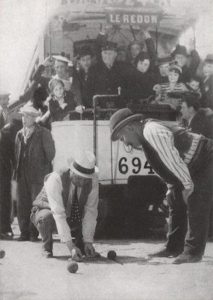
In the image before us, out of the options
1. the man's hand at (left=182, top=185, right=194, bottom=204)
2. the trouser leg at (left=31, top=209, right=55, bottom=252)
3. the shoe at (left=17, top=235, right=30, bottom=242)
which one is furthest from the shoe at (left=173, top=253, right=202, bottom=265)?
the shoe at (left=17, top=235, right=30, bottom=242)

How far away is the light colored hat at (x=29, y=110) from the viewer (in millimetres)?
4704

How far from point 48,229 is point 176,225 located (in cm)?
82

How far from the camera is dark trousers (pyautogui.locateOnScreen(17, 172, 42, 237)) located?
4.75 metres

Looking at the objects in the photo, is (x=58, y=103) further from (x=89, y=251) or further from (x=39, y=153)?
(x=89, y=251)

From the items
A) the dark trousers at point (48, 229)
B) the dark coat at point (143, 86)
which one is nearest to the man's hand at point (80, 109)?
the dark coat at point (143, 86)

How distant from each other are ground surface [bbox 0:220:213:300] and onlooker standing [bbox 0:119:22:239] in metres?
0.79

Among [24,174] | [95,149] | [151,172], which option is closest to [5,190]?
[24,174]

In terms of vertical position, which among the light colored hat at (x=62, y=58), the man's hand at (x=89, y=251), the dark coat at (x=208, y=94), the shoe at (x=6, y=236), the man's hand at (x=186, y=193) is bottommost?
the shoe at (x=6, y=236)

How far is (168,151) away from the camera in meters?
3.83

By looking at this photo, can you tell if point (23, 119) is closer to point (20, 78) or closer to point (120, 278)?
point (20, 78)

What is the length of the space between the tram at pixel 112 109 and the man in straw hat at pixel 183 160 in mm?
669

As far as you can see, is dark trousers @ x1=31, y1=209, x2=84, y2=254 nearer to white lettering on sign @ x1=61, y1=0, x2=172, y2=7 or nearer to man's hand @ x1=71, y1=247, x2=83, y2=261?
man's hand @ x1=71, y1=247, x2=83, y2=261

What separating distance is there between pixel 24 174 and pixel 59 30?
3.49 ft

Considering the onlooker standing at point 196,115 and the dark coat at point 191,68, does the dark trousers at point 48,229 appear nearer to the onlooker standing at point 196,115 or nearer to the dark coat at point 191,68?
the onlooker standing at point 196,115
